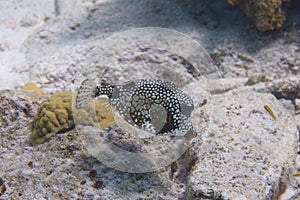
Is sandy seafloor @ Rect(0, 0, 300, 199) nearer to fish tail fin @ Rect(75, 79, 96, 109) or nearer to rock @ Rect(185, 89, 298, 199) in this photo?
rock @ Rect(185, 89, 298, 199)

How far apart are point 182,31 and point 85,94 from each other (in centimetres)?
364

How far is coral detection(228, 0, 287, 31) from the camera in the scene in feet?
19.3

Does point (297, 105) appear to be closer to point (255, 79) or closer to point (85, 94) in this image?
point (255, 79)

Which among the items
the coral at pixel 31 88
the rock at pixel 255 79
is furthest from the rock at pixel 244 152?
the coral at pixel 31 88

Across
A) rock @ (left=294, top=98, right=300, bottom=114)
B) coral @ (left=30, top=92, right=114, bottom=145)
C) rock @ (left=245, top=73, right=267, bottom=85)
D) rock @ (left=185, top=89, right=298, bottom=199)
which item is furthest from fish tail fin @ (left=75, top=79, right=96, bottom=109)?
rock @ (left=294, top=98, right=300, bottom=114)

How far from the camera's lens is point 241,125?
4.16 metres

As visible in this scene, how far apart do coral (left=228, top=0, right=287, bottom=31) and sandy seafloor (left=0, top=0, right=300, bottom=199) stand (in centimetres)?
32

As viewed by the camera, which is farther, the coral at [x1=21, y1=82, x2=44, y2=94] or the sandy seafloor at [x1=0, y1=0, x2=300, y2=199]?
the sandy seafloor at [x1=0, y1=0, x2=300, y2=199]

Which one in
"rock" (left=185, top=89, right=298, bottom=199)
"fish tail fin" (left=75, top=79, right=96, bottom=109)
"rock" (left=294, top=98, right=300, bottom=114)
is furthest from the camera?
"rock" (left=294, top=98, right=300, bottom=114)

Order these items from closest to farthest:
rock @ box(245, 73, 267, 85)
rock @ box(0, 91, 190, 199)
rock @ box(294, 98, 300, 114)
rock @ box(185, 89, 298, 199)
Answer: rock @ box(185, 89, 298, 199) → rock @ box(0, 91, 190, 199) → rock @ box(294, 98, 300, 114) → rock @ box(245, 73, 267, 85)

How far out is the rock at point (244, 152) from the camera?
3186mm

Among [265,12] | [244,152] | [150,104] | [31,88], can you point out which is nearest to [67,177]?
[150,104]

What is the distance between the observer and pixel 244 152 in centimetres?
369

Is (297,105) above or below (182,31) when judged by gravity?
below
